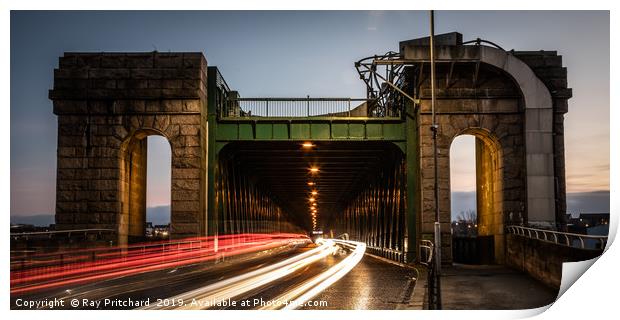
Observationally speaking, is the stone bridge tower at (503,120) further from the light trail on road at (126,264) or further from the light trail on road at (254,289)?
the light trail on road at (126,264)

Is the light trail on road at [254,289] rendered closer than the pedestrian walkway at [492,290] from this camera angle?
Yes

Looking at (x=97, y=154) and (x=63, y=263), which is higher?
(x=97, y=154)

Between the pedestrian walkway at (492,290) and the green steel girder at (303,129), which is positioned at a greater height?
the green steel girder at (303,129)

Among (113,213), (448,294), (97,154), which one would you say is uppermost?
(97,154)

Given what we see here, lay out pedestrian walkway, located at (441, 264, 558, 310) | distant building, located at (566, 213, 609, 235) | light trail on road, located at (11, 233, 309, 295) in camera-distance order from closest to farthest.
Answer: pedestrian walkway, located at (441, 264, 558, 310) → light trail on road, located at (11, 233, 309, 295) → distant building, located at (566, 213, 609, 235)

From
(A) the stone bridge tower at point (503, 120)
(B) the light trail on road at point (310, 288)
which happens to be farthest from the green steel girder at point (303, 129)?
(B) the light trail on road at point (310, 288)

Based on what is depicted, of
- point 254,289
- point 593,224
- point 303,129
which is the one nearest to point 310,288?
point 254,289

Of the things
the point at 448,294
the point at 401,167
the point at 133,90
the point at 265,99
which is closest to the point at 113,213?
the point at 133,90

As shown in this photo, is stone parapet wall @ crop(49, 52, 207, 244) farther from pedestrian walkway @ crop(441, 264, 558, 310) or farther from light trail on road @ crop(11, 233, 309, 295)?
pedestrian walkway @ crop(441, 264, 558, 310)

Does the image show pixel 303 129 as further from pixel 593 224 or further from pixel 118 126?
pixel 593 224

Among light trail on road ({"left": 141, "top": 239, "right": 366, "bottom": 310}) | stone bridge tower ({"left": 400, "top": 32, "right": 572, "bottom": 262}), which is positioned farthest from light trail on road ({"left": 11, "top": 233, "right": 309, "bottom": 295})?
stone bridge tower ({"left": 400, "top": 32, "right": 572, "bottom": 262})
